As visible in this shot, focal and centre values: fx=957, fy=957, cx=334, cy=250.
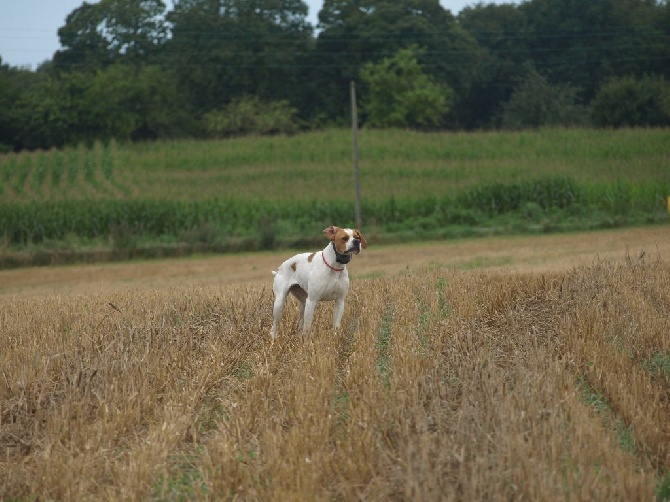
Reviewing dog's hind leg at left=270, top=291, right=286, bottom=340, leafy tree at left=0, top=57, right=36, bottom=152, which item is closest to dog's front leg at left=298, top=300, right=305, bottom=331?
dog's hind leg at left=270, top=291, right=286, bottom=340

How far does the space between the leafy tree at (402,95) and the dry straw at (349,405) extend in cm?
6353

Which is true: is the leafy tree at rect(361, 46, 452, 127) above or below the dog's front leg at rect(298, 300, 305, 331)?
above

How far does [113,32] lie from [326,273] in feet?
256

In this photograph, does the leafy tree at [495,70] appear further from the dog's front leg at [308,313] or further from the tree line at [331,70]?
the dog's front leg at [308,313]

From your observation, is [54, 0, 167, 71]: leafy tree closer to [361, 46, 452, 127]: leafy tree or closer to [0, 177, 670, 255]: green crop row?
[361, 46, 452, 127]: leafy tree

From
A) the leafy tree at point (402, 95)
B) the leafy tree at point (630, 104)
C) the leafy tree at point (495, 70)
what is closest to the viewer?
the leafy tree at point (630, 104)

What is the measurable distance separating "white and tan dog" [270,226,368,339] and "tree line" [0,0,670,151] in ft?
187

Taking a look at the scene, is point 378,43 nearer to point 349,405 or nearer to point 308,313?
point 308,313

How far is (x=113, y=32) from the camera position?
274 feet

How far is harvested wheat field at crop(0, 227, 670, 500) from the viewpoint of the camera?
19.0ft

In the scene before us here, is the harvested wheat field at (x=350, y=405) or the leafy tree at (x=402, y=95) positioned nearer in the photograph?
the harvested wheat field at (x=350, y=405)

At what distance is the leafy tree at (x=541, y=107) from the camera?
72.6m

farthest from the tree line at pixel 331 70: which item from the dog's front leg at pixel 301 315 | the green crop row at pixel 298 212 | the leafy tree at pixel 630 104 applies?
the dog's front leg at pixel 301 315

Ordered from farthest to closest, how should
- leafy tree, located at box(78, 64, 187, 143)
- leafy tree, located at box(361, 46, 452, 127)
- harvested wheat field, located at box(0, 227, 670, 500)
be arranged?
1. leafy tree, located at box(361, 46, 452, 127)
2. leafy tree, located at box(78, 64, 187, 143)
3. harvested wheat field, located at box(0, 227, 670, 500)
